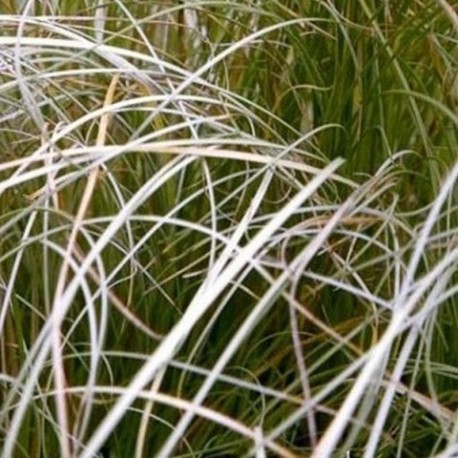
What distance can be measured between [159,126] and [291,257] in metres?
0.19

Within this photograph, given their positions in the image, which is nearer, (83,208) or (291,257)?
(83,208)

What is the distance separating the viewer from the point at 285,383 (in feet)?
3.56

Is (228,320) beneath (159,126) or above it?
beneath

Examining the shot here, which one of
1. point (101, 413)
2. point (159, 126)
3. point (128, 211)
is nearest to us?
point (128, 211)

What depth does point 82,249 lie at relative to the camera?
3.60ft

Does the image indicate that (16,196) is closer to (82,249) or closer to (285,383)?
(82,249)

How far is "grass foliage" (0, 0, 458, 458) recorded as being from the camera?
94 cm

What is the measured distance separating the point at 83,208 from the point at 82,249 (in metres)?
0.28

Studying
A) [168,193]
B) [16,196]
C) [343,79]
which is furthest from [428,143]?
[16,196]

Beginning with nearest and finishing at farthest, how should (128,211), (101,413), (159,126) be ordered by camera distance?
(128,211) < (101,413) < (159,126)

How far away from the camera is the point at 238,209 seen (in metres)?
1.08

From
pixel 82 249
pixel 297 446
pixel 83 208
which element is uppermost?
pixel 83 208

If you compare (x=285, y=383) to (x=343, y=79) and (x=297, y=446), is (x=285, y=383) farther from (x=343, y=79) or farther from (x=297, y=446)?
(x=343, y=79)

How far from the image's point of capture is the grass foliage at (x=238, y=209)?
3.09 ft
